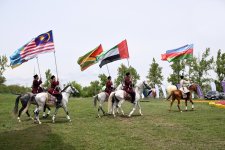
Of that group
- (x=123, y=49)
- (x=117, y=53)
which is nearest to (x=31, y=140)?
(x=117, y=53)

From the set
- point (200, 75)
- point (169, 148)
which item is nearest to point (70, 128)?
point (169, 148)

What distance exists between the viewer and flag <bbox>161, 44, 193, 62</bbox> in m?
30.9

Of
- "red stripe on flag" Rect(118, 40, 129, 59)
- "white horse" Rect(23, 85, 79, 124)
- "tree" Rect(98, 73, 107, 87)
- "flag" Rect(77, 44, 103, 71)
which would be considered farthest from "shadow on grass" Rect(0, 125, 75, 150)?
"tree" Rect(98, 73, 107, 87)

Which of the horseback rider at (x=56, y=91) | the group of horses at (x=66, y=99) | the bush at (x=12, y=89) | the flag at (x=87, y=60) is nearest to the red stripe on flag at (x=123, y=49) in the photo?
the flag at (x=87, y=60)

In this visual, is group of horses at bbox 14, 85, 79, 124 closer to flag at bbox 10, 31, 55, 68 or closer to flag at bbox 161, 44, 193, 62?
flag at bbox 10, 31, 55, 68

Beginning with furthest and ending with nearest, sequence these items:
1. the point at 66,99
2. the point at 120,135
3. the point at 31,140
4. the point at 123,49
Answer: the point at 123,49, the point at 66,99, the point at 120,135, the point at 31,140

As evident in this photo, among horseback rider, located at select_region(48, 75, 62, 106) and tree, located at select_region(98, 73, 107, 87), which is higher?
tree, located at select_region(98, 73, 107, 87)

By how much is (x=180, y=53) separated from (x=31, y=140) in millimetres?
20639

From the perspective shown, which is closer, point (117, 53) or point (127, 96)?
point (127, 96)

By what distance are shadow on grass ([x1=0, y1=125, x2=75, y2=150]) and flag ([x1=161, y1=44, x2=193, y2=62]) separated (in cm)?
1791

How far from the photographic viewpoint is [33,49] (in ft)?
77.5

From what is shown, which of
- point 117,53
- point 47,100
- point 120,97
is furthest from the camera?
point 117,53

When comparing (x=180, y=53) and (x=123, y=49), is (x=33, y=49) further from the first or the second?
(x=180, y=53)

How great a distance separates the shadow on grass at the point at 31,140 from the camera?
13117 millimetres
